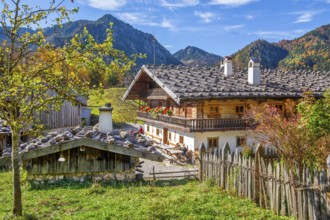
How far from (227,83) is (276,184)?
1684 cm

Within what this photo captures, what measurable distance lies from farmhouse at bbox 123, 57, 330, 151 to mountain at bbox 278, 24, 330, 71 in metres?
85.8

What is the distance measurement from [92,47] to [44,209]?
5.20m

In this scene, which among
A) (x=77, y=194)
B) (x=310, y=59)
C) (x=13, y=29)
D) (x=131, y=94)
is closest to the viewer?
(x=13, y=29)

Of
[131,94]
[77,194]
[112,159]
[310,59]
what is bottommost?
[77,194]

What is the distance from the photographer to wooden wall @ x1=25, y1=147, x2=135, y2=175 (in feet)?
42.3

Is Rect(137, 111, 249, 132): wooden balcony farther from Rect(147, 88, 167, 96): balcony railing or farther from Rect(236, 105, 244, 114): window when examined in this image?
Rect(147, 88, 167, 96): balcony railing

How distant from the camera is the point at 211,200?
1031 centimetres

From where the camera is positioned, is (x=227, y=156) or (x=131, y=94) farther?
(x=131, y=94)

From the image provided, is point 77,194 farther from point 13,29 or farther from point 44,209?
point 13,29

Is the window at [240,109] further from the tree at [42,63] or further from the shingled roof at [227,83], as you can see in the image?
the tree at [42,63]

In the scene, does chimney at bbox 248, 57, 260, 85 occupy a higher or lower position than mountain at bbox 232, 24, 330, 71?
Answer: lower

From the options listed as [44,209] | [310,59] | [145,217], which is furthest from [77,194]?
[310,59]

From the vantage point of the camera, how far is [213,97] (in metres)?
21.9

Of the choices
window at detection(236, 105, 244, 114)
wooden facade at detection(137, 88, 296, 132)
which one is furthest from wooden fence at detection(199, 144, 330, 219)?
window at detection(236, 105, 244, 114)
